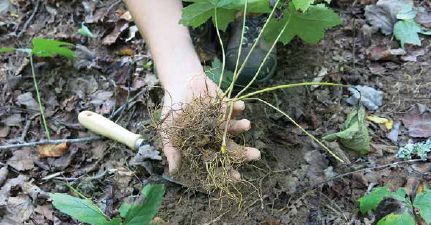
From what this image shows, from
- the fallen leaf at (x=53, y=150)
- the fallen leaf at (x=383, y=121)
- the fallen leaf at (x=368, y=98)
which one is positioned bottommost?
the fallen leaf at (x=53, y=150)

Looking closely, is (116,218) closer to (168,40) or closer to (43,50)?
(168,40)

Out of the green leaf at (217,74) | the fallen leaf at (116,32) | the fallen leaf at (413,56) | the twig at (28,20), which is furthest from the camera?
the twig at (28,20)

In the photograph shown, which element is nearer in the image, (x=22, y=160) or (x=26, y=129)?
(x=22, y=160)

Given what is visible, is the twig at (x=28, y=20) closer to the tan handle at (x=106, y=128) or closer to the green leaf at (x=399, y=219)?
the tan handle at (x=106, y=128)

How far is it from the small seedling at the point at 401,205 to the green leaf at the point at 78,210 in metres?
0.78

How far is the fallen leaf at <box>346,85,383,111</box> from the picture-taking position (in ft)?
6.68

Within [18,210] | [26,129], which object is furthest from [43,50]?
[18,210]

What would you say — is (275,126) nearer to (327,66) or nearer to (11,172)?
(327,66)

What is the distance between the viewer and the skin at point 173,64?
173 centimetres

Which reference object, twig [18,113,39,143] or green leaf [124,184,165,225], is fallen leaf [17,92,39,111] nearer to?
twig [18,113,39,143]

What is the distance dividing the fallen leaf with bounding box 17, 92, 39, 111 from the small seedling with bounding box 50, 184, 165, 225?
810mm

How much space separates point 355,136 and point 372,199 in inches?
11.3

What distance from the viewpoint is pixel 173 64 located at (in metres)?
1.85

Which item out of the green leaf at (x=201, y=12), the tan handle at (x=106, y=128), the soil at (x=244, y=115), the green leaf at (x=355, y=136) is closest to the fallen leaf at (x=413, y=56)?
the soil at (x=244, y=115)
